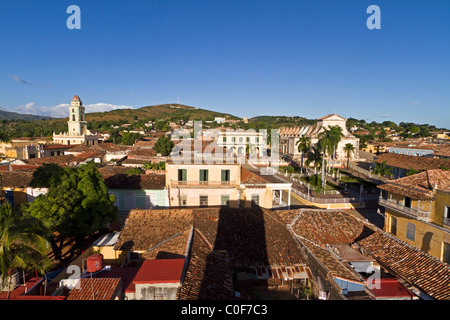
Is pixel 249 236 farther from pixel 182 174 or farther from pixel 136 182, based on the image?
pixel 136 182

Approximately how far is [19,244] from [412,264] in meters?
14.9

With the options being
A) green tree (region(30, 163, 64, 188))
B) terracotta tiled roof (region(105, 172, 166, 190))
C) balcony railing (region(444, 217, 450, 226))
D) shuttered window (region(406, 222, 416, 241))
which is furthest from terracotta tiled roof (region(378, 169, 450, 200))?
green tree (region(30, 163, 64, 188))

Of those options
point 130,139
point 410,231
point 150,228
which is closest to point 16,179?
point 150,228

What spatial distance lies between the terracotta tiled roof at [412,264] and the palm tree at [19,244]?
44.1ft

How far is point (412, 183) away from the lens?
18922mm

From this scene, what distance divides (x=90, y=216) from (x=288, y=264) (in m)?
10.9

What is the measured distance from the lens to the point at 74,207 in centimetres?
1548

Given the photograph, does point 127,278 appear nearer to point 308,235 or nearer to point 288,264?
point 288,264

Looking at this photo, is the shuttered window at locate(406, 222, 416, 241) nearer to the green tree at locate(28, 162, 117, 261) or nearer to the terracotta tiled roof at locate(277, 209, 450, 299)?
the terracotta tiled roof at locate(277, 209, 450, 299)

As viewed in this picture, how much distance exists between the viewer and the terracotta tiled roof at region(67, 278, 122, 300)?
24.2 ft

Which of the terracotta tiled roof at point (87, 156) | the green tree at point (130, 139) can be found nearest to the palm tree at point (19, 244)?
the terracotta tiled roof at point (87, 156)

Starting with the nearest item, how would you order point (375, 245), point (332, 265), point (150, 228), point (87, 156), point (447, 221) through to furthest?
point (332, 265)
point (375, 245)
point (150, 228)
point (447, 221)
point (87, 156)

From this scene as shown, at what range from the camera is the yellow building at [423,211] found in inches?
619

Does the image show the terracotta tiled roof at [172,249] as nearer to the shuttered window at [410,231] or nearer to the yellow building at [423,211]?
the yellow building at [423,211]
